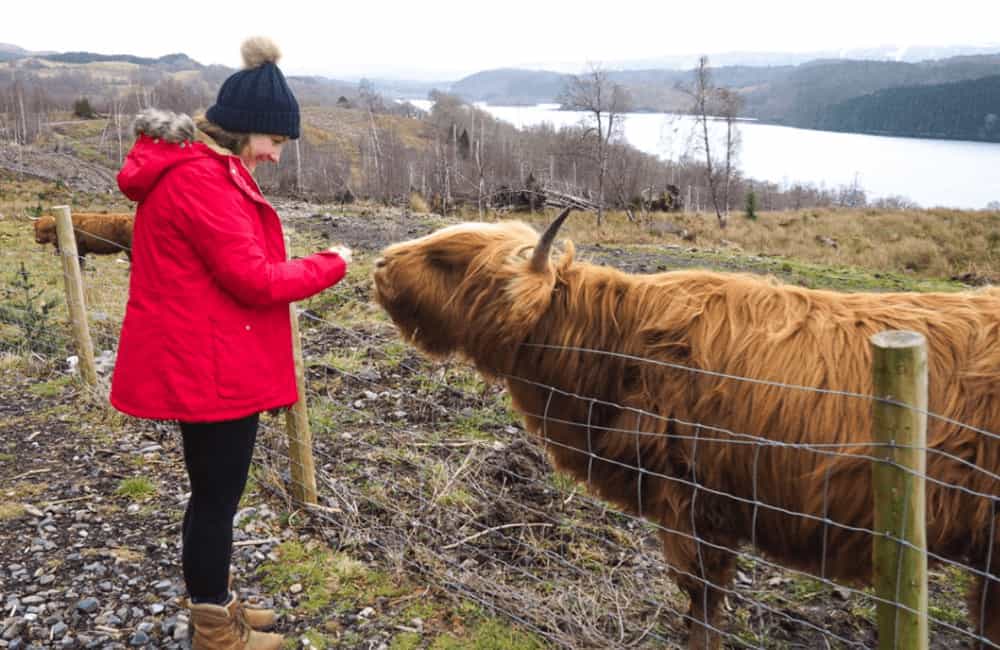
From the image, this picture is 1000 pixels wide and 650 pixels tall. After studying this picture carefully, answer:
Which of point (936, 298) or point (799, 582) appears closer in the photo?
point (936, 298)

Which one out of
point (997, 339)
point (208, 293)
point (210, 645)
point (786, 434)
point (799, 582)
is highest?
point (208, 293)

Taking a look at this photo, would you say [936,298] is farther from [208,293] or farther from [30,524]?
[30,524]

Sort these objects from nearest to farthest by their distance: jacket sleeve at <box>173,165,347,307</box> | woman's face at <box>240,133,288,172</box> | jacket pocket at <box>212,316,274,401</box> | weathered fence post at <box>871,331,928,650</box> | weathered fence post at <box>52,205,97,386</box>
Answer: weathered fence post at <box>871,331,928,650</box> < jacket sleeve at <box>173,165,347,307</box> < jacket pocket at <box>212,316,274,401</box> < woman's face at <box>240,133,288,172</box> < weathered fence post at <box>52,205,97,386</box>

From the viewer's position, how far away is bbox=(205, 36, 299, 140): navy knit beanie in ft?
8.17

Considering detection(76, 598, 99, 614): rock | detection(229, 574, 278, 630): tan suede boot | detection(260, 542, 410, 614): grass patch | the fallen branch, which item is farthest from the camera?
the fallen branch

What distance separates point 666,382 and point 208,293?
5.89 ft

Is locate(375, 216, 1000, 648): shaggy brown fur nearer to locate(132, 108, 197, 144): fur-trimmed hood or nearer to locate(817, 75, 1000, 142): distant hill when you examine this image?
locate(132, 108, 197, 144): fur-trimmed hood

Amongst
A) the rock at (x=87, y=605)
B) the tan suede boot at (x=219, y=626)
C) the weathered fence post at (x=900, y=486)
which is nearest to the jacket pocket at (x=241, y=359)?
the tan suede boot at (x=219, y=626)

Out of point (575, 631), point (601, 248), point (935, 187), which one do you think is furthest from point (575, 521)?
point (935, 187)

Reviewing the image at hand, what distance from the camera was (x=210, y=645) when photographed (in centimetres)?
287

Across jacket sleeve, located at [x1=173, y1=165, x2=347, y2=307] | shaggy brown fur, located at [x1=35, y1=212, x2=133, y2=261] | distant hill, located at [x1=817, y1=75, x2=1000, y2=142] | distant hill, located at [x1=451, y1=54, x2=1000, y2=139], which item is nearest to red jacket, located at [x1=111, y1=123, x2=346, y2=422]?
jacket sleeve, located at [x1=173, y1=165, x2=347, y2=307]

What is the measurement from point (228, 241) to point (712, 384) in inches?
74.2

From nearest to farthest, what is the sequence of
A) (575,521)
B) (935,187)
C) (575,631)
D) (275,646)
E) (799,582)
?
(275,646) < (575,631) < (799,582) < (575,521) < (935,187)

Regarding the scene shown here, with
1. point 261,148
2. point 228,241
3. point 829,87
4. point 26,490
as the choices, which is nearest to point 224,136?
point 261,148
